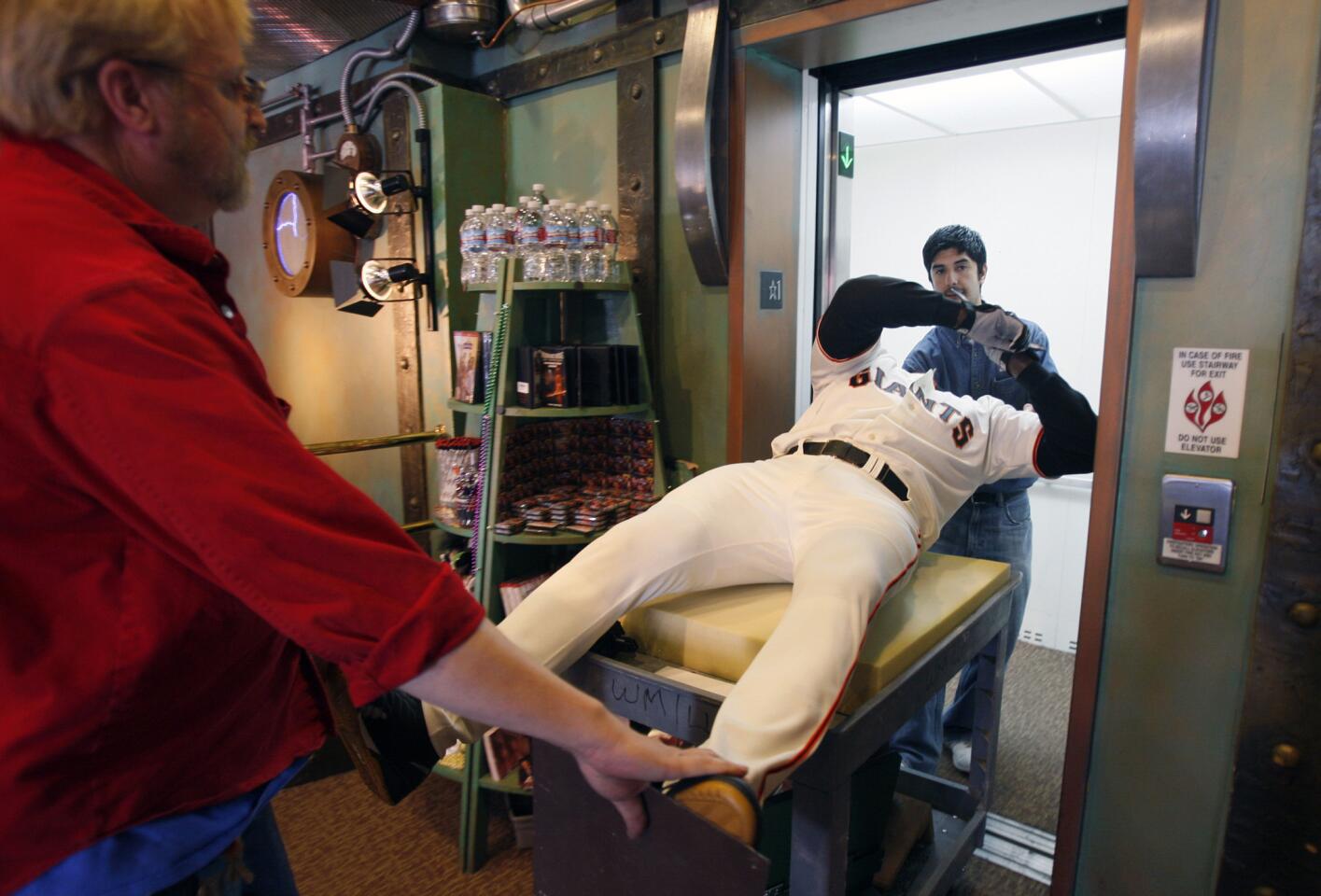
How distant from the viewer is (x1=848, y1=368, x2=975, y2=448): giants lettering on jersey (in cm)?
199

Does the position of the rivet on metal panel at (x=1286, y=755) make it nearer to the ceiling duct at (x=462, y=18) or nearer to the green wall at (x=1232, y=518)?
the green wall at (x=1232, y=518)

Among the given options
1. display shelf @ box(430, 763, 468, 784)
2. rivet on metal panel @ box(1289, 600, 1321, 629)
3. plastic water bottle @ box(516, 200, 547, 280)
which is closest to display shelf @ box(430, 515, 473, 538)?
display shelf @ box(430, 763, 468, 784)

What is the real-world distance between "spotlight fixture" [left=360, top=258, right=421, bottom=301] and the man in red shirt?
208 centimetres

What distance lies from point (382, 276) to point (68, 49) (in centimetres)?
224

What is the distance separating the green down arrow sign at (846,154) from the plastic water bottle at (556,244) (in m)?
0.95

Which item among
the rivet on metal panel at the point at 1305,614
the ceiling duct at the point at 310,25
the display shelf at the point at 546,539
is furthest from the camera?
the ceiling duct at the point at 310,25

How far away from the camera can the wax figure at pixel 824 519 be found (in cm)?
121

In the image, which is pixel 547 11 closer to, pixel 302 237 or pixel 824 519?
pixel 302 237

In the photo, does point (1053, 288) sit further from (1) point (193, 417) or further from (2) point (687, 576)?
(1) point (193, 417)

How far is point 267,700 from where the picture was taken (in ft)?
3.06

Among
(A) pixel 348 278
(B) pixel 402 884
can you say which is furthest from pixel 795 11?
(B) pixel 402 884

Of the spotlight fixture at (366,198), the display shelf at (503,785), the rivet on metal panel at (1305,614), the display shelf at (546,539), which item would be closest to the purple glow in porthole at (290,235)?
the spotlight fixture at (366,198)

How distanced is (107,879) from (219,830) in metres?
0.11

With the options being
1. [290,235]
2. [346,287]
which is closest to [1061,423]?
[346,287]
